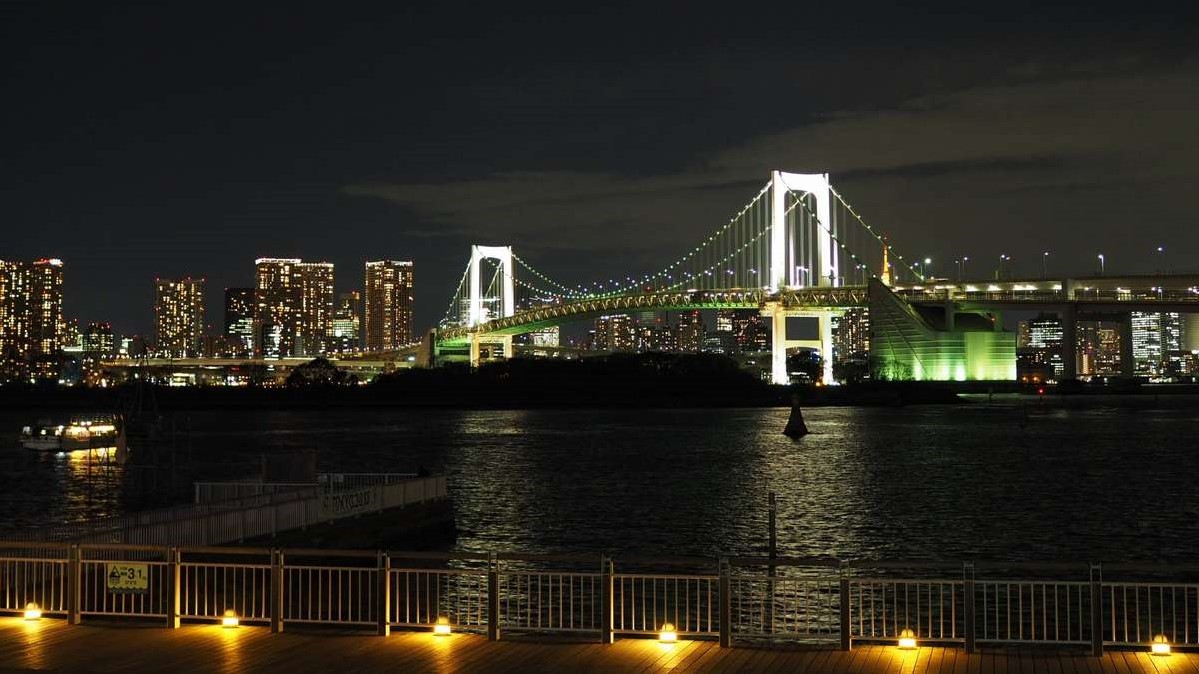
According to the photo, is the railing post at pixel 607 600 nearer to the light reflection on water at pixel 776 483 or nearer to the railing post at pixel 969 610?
the railing post at pixel 969 610

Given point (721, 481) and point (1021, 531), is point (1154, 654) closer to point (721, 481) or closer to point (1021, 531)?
point (1021, 531)

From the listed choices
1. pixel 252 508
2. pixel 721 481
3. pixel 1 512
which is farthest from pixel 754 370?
pixel 252 508

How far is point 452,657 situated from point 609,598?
1445mm

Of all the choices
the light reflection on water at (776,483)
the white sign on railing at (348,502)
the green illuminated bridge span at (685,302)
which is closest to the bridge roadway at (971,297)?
the green illuminated bridge span at (685,302)

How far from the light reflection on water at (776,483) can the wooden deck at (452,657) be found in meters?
13.6

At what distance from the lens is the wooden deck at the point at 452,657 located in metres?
10.4

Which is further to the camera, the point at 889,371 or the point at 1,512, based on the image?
the point at 889,371

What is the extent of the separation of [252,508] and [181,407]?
107 m

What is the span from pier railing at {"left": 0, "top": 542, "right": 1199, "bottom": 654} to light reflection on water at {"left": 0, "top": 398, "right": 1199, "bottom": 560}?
464cm

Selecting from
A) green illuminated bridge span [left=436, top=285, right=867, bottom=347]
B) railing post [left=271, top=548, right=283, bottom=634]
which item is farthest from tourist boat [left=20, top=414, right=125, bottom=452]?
green illuminated bridge span [left=436, top=285, right=867, bottom=347]

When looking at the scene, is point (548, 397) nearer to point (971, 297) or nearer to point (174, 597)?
point (971, 297)

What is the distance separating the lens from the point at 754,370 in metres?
152

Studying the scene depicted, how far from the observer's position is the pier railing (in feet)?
37.8

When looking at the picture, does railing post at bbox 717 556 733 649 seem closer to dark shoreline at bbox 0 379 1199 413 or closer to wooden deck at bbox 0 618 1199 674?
wooden deck at bbox 0 618 1199 674
